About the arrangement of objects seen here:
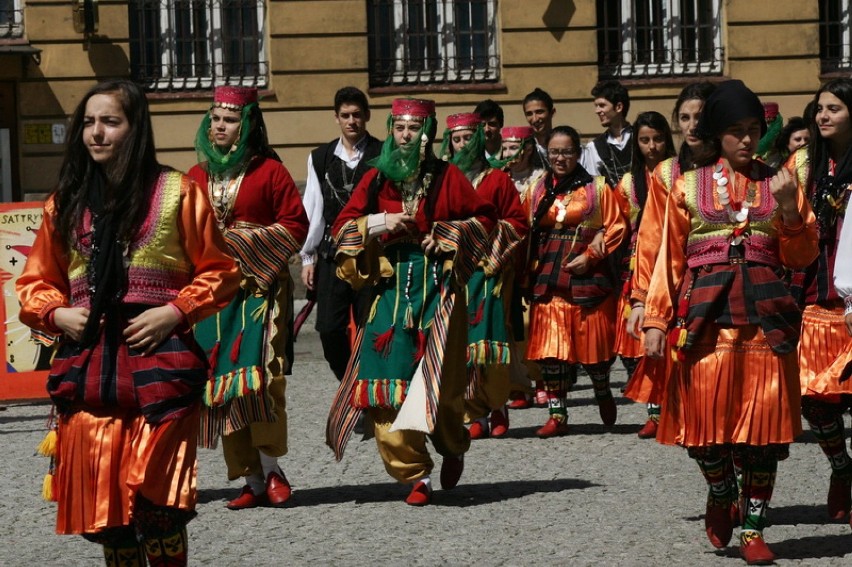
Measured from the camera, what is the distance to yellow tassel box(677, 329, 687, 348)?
6980mm

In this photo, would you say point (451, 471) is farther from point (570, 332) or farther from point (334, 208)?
point (334, 208)

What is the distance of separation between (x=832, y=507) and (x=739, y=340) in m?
1.22

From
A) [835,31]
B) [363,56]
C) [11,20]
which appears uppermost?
[11,20]

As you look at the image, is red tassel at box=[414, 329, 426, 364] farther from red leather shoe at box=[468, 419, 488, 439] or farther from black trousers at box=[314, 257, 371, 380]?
red leather shoe at box=[468, 419, 488, 439]

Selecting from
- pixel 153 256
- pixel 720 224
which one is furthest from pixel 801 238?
pixel 153 256

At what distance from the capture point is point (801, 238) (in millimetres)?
6879

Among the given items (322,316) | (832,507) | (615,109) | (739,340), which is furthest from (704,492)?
(615,109)

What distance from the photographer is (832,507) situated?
7766 mm

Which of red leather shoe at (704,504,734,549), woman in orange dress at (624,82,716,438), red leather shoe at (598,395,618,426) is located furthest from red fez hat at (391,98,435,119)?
red leather shoe at (598,395,618,426)

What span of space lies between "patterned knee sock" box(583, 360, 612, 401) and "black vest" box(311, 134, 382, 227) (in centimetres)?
180

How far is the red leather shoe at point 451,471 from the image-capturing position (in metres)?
8.69

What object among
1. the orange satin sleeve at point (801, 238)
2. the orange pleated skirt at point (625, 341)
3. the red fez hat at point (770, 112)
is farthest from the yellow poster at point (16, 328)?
the orange satin sleeve at point (801, 238)

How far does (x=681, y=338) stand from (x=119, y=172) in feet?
8.10

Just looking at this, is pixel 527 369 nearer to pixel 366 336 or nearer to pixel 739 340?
pixel 366 336
